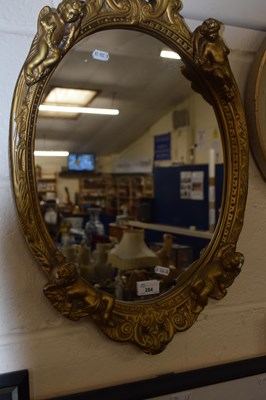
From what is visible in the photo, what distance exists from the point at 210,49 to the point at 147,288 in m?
0.54

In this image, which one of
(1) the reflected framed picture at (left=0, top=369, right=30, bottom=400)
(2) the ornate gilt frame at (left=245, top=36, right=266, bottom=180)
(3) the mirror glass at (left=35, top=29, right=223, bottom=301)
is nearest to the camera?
(1) the reflected framed picture at (left=0, top=369, right=30, bottom=400)

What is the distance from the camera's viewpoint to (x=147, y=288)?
1011 mm

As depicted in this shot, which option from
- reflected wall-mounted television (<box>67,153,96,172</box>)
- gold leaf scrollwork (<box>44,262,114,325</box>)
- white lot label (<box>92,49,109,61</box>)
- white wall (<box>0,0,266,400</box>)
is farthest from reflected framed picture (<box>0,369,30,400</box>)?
white lot label (<box>92,49,109,61</box>)

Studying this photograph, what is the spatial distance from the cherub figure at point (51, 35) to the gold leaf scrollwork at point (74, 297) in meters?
0.36

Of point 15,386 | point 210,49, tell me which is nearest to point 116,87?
point 210,49

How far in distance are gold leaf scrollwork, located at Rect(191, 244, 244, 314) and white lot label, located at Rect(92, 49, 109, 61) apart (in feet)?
1.60

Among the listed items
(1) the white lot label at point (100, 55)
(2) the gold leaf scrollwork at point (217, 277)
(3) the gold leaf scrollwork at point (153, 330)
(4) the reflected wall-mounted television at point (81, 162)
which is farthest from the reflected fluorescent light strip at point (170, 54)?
(3) the gold leaf scrollwork at point (153, 330)

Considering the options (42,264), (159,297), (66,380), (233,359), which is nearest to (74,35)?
(42,264)

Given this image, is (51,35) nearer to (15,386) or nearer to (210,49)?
(210,49)

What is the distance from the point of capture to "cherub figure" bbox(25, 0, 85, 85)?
0.86 meters

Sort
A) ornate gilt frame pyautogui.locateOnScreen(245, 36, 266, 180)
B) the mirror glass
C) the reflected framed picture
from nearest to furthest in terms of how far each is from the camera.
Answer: the reflected framed picture, the mirror glass, ornate gilt frame pyautogui.locateOnScreen(245, 36, 266, 180)

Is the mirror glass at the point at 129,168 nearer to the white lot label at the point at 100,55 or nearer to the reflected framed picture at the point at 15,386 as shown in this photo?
the white lot label at the point at 100,55

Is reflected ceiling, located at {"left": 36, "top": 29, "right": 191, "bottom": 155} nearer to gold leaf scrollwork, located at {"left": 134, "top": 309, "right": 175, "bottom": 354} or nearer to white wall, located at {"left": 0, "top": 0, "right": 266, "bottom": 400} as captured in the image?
white wall, located at {"left": 0, "top": 0, "right": 266, "bottom": 400}

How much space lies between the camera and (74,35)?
0.89 metres
